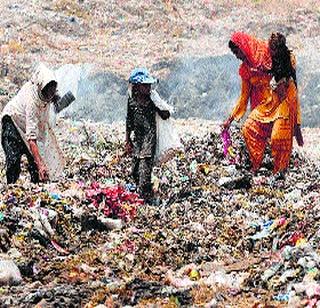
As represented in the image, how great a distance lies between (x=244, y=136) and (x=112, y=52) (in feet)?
30.5

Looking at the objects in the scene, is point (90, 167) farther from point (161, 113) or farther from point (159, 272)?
point (159, 272)

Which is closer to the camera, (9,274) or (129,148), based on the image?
(9,274)

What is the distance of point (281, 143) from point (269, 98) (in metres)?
0.45

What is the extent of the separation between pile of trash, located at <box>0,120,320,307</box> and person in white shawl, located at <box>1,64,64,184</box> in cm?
23

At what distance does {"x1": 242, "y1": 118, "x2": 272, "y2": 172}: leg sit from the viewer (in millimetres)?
8453

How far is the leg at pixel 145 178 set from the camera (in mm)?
7445

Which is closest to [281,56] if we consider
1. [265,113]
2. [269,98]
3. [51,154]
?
[269,98]

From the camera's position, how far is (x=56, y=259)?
5457mm

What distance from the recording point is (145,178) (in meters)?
7.45

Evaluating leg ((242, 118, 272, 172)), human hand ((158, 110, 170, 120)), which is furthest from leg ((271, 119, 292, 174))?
human hand ((158, 110, 170, 120))

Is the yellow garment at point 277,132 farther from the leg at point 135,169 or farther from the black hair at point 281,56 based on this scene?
the leg at point 135,169

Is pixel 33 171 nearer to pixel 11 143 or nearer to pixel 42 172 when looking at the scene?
pixel 11 143

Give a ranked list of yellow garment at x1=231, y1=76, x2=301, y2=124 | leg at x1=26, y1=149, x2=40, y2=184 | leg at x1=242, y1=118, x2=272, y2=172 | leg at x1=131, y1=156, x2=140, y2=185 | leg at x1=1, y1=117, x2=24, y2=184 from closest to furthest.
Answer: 1. leg at x1=1, y1=117, x2=24, y2=184
2. leg at x1=26, y1=149, x2=40, y2=184
3. leg at x1=131, y1=156, x2=140, y2=185
4. yellow garment at x1=231, y1=76, x2=301, y2=124
5. leg at x1=242, y1=118, x2=272, y2=172

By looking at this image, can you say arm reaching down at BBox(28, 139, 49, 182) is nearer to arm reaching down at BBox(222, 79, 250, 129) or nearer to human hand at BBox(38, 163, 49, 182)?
human hand at BBox(38, 163, 49, 182)
